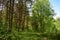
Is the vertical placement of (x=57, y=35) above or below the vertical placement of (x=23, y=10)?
below

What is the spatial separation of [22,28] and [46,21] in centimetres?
484

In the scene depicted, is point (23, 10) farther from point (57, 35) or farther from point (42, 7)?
point (57, 35)

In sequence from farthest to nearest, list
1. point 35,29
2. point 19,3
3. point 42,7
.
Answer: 1. point 35,29
2. point 42,7
3. point 19,3

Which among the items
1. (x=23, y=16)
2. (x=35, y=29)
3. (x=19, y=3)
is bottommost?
(x=35, y=29)

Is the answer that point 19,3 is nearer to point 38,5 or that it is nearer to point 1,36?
point 38,5

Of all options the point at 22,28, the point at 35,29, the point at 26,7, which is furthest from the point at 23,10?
the point at 35,29

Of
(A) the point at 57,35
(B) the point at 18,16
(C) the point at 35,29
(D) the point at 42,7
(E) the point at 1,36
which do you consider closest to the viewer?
(E) the point at 1,36

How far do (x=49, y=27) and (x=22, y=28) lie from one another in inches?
197

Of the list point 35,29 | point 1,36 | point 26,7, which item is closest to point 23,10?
point 26,7

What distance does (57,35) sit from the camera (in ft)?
97.2

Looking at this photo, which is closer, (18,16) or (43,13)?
(18,16)

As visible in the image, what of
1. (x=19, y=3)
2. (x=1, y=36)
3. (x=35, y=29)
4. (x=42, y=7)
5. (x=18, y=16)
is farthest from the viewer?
(x=35, y=29)

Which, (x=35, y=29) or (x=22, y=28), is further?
(x=35, y=29)

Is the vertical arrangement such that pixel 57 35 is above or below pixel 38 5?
below
